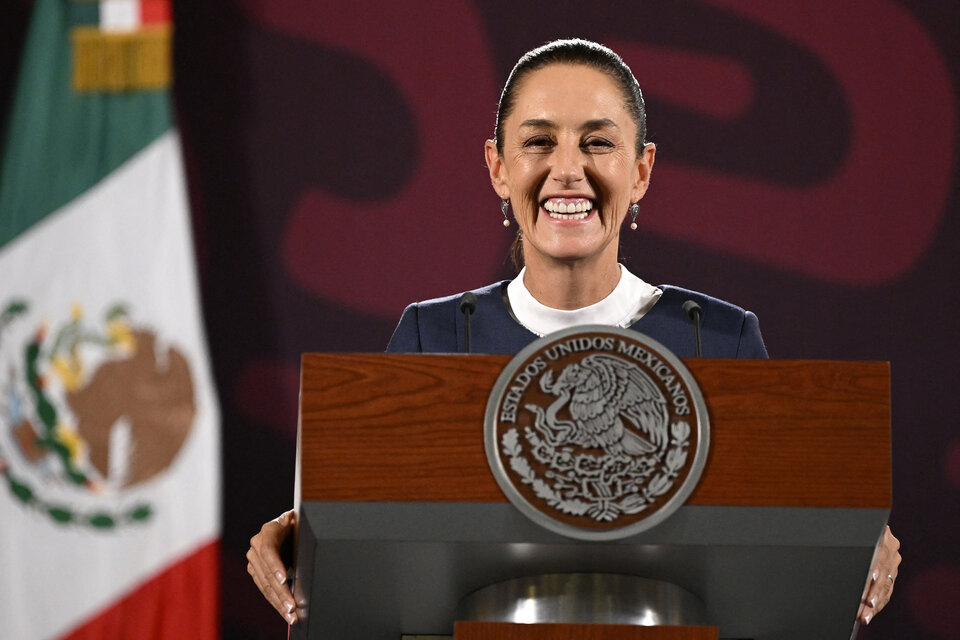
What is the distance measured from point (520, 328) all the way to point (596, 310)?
129mm

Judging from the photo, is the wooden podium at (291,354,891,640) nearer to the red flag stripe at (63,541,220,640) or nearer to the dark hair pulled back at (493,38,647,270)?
the dark hair pulled back at (493,38,647,270)

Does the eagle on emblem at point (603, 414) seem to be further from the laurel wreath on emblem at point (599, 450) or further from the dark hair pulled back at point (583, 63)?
the dark hair pulled back at point (583, 63)

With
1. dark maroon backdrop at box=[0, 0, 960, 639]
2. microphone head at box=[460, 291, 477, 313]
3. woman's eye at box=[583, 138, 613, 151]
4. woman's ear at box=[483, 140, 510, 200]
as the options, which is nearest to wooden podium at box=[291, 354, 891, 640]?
microphone head at box=[460, 291, 477, 313]

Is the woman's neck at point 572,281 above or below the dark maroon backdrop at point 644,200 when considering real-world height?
below

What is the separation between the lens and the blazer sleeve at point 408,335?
2.04 metres

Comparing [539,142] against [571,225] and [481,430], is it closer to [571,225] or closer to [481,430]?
[571,225]

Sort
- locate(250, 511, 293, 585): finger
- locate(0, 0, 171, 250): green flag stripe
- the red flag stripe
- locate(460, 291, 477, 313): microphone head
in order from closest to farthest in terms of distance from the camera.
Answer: locate(250, 511, 293, 585): finger < locate(460, 291, 477, 313): microphone head < the red flag stripe < locate(0, 0, 171, 250): green flag stripe

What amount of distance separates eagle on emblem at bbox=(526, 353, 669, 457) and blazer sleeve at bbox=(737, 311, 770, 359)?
33.5 inches

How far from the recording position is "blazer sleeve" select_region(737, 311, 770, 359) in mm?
1968


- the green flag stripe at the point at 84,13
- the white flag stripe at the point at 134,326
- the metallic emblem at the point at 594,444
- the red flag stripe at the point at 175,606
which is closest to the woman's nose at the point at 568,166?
the metallic emblem at the point at 594,444

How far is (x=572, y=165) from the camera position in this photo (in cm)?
195

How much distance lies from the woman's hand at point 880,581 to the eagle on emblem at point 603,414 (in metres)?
0.33

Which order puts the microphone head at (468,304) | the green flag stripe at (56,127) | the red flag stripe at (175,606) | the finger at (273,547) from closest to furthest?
the finger at (273,547)
the microphone head at (468,304)
the red flag stripe at (175,606)
the green flag stripe at (56,127)

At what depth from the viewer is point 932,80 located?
3.30 metres
